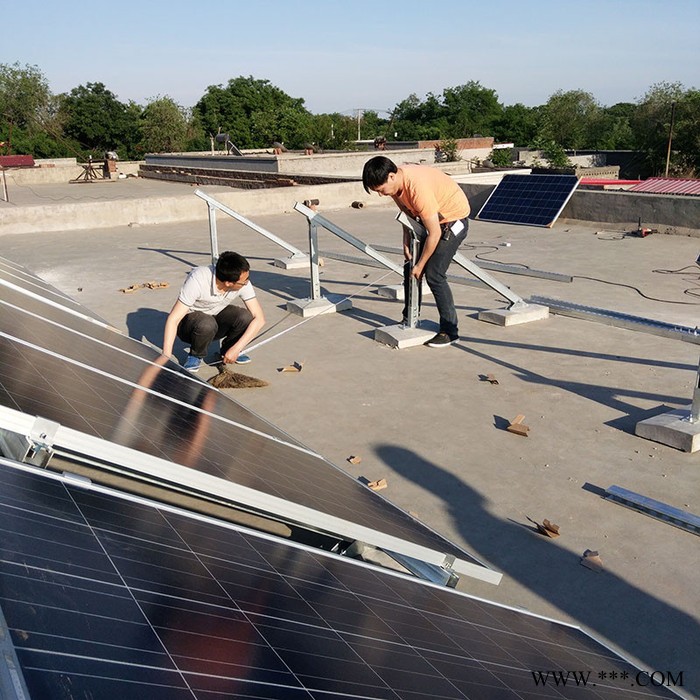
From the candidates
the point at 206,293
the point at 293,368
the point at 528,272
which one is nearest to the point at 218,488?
the point at 206,293

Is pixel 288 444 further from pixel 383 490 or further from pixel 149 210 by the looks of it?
pixel 149 210

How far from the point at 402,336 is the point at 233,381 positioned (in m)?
2.01

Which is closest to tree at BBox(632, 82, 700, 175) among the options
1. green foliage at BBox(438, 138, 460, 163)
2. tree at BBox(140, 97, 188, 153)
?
green foliage at BBox(438, 138, 460, 163)

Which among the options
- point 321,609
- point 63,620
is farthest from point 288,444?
point 63,620

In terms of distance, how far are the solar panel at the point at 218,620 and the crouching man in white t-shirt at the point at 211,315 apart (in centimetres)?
405

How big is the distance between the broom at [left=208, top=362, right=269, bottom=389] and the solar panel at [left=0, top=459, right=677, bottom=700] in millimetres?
4408

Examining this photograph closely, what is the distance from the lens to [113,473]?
2.57 metres

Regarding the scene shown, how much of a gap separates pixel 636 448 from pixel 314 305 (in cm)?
486

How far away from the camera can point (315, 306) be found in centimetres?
922

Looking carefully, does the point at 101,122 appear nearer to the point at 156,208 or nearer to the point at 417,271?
the point at 156,208

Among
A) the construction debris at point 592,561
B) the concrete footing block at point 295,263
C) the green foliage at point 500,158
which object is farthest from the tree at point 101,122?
the construction debris at point 592,561

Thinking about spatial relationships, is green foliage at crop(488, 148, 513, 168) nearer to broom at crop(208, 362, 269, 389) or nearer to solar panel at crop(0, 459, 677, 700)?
broom at crop(208, 362, 269, 389)

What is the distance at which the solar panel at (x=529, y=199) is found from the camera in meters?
16.6

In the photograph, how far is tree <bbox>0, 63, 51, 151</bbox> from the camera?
67.8 meters
